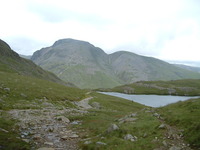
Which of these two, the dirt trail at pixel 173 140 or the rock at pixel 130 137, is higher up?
the dirt trail at pixel 173 140

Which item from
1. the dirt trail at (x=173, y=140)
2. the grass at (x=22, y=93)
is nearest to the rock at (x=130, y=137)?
the dirt trail at (x=173, y=140)

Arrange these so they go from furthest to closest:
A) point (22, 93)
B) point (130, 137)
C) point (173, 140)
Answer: point (22, 93) → point (130, 137) → point (173, 140)

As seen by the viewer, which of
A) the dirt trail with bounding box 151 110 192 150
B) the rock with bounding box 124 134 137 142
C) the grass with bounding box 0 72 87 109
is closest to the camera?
the dirt trail with bounding box 151 110 192 150

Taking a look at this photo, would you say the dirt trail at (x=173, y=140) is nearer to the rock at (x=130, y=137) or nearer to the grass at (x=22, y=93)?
the rock at (x=130, y=137)

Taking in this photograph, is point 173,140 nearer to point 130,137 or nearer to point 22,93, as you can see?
point 130,137

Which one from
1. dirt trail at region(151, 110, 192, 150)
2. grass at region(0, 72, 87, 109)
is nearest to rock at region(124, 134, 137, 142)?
dirt trail at region(151, 110, 192, 150)

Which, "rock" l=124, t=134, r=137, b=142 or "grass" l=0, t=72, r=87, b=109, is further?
"grass" l=0, t=72, r=87, b=109

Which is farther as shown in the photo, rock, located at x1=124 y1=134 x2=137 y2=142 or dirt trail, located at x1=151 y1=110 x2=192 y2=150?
rock, located at x1=124 y1=134 x2=137 y2=142

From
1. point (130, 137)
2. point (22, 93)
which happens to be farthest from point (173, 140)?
point (22, 93)

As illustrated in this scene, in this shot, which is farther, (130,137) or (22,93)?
(22,93)

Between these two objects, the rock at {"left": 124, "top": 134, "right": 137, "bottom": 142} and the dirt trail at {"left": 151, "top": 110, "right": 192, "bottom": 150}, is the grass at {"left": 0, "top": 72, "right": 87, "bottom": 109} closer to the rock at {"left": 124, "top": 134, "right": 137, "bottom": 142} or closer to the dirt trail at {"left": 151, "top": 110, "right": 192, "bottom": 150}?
the rock at {"left": 124, "top": 134, "right": 137, "bottom": 142}

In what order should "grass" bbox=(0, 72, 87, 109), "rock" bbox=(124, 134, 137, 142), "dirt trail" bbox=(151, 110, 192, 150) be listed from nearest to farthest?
"dirt trail" bbox=(151, 110, 192, 150) → "rock" bbox=(124, 134, 137, 142) → "grass" bbox=(0, 72, 87, 109)

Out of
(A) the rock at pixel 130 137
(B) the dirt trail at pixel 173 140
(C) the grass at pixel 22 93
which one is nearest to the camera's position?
(B) the dirt trail at pixel 173 140

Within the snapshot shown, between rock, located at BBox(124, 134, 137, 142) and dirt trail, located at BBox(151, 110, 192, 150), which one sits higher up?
dirt trail, located at BBox(151, 110, 192, 150)
